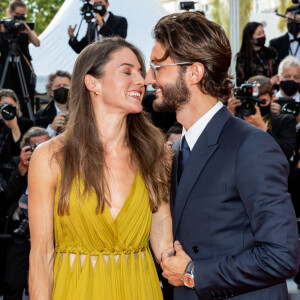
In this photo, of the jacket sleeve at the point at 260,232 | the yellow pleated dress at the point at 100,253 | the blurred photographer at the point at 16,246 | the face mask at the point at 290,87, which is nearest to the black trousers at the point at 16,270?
the blurred photographer at the point at 16,246

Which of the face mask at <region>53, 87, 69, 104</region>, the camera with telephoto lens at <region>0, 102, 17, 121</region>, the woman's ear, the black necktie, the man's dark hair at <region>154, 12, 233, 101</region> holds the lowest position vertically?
the camera with telephoto lens at <region>0, 102, 17, 121</region>

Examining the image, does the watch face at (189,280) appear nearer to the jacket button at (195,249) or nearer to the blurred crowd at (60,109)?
the jacket button at (195,249)

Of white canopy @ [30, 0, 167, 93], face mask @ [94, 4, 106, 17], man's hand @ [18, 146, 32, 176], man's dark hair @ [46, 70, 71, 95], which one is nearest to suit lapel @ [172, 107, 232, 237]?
man's hand @ [18, 146, 32, 176]

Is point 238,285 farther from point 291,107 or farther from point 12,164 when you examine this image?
point 12,164

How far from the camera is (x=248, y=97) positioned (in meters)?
4.71

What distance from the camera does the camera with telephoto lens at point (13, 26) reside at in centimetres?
689

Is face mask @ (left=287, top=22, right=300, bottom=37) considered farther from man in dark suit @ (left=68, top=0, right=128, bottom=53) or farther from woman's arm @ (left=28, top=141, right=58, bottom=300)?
woman's arm @ (left=28, top=141, right=58, bottom=300)

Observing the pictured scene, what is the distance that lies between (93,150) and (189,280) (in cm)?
99

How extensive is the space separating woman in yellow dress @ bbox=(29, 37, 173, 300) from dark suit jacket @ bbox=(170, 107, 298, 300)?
53 centimetres

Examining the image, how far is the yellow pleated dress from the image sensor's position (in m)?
2.70

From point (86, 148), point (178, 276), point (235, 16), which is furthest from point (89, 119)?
point (235, 16)

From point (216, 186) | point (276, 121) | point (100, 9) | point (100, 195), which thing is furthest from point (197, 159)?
point (100, 9)

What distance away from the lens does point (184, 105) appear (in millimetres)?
2375

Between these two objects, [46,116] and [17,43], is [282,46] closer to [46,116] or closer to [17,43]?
[46,116]
